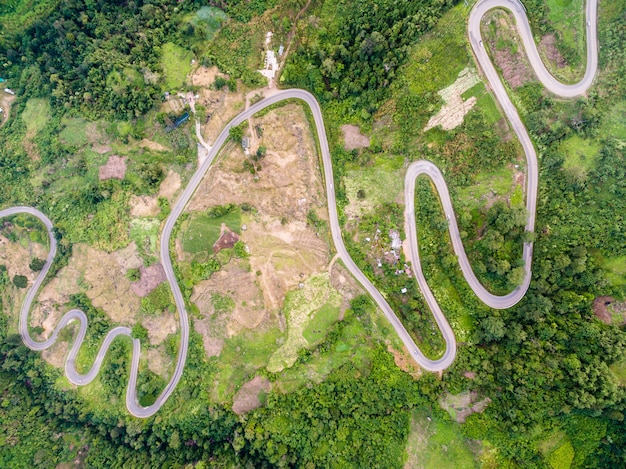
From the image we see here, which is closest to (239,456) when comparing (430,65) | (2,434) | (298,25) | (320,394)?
(320,394)

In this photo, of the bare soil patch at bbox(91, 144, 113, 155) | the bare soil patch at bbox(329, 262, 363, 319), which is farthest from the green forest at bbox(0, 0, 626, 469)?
the bare soil patch at bbox(91, 144, 113, 155)

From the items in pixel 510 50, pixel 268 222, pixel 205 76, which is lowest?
pixel 268 222

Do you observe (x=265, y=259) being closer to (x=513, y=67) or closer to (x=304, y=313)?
(x=304, y=313)

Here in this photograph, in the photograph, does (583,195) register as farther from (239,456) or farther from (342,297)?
(239,456)

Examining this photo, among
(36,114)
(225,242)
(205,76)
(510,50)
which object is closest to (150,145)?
(205,76)

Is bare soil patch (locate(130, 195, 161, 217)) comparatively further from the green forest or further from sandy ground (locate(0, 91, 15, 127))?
sandy ground (locate(0, 91, 15, 127))

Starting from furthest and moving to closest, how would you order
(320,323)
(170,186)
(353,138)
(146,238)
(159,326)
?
1. (159,326)
2. (170,186)
3. (146,238)
4. (353,138)
5. (320,323)

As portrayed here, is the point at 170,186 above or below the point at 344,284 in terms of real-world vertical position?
above
